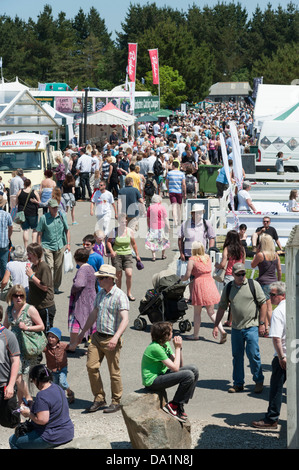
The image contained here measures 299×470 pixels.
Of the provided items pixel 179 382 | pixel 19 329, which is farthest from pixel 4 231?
pixel 179 382

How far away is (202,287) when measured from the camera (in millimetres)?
10836

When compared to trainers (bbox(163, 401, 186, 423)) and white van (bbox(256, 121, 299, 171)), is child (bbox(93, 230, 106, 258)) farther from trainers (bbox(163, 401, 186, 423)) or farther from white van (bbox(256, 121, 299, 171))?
white van (bbox(256, 121, 299, 171))

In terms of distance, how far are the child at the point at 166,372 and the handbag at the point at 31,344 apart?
1.44 m

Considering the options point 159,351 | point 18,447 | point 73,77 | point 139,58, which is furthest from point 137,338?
point 73,77

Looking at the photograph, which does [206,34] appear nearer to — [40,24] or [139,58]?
[40,24]

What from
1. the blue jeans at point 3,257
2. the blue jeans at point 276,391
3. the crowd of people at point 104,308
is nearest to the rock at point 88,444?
the crowd of people at point 104,308

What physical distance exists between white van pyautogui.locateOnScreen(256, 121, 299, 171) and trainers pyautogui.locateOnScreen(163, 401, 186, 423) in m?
22.2

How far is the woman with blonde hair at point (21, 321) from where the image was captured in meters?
8.20

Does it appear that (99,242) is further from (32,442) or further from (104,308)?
(32,442)

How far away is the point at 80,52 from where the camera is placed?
130 meters

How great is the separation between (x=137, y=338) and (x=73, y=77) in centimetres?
10304

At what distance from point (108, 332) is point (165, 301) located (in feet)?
9.39

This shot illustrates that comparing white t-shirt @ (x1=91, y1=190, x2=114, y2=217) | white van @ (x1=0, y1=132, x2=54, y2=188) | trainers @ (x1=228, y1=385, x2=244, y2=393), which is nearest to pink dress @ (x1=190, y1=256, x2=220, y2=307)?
trainers @ (x1=228, y1=385, x2=244, y2=393)

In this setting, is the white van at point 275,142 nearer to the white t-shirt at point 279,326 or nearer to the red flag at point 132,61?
the red flag at point 132,61
